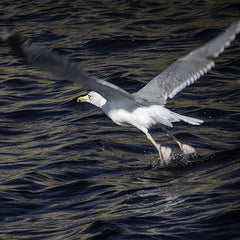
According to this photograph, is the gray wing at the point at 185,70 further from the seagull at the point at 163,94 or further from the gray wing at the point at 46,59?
the gray wing at the point at 46,59

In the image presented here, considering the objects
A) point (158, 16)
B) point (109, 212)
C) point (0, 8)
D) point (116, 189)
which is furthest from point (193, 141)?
point (0, 8)

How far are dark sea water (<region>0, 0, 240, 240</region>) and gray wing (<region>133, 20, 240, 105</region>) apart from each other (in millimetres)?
970

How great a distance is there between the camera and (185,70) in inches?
329

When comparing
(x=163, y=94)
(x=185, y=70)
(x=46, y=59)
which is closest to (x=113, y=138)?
(x=163, y=94)

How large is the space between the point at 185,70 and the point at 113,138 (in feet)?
6.52

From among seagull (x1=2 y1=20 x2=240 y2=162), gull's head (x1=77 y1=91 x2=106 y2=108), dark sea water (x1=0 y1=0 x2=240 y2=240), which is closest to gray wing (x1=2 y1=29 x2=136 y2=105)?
seagull (x1=2 y1=20 x2=240 y2=162)

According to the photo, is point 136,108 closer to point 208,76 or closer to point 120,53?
point 208,76

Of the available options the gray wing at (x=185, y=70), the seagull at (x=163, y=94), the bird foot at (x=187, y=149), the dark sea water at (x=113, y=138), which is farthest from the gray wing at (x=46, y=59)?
the bird foot at (x=187, y=149)

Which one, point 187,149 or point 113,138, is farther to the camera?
point 113,138

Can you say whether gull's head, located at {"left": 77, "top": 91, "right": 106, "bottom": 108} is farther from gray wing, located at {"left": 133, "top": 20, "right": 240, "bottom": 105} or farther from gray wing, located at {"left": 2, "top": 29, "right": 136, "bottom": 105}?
gray wing, located at {"left": 2, "top": 29, "right": 136, "bottom": 105}

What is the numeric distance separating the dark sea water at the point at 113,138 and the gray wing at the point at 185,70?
0.97m

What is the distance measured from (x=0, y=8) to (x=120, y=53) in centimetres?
435

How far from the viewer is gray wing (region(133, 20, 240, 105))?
8.02 meters

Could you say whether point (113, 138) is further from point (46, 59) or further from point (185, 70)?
point (46, 59)
